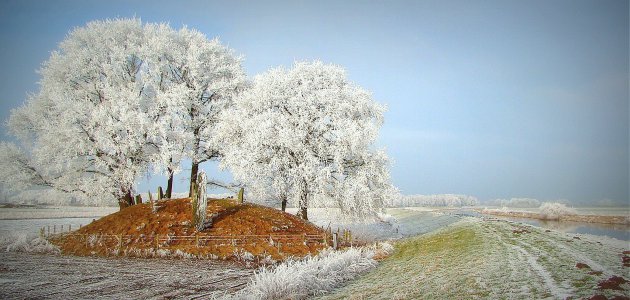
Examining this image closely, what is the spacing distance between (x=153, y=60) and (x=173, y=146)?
8001 mm

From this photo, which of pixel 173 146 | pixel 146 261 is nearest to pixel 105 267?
pixel 146 261

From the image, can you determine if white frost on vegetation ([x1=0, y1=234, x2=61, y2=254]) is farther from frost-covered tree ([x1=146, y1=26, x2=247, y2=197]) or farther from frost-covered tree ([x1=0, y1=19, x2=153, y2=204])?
frost-covered tree ([x1=146, y1=26, x2=247, y2=197])

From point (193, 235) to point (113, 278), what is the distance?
7.28 meters

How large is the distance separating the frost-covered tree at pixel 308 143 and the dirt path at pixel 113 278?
9302 millimetres

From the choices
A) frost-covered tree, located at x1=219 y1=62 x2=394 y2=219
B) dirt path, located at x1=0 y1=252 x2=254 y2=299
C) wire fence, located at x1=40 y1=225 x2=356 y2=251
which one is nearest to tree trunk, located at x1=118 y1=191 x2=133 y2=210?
wire fence, located at x1=40 y1=225 x2=356 y2=251

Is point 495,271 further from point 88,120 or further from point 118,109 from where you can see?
point 88,120

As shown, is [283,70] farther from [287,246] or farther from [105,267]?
[105,267]

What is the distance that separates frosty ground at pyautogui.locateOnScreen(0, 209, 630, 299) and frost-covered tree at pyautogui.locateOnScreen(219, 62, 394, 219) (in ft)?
25.6

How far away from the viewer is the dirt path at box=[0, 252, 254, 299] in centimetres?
1184

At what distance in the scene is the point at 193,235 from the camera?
2138 centimetres

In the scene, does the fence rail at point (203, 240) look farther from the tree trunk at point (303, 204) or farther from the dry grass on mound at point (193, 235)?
the tree trunk at point (303, 204)

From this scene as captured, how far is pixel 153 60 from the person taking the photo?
97.5 ft

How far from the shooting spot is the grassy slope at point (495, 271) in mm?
9125

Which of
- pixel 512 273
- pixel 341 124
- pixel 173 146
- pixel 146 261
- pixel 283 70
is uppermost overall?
pixel 283 70
